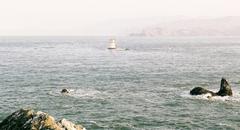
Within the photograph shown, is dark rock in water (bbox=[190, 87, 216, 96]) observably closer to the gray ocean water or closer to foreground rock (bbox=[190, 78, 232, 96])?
foreground rock (bbox=[190, 78, 232, 96])

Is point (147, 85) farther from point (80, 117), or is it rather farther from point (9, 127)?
point (9, 127)

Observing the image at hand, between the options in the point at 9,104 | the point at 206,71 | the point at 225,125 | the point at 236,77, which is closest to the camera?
the point at 225,125

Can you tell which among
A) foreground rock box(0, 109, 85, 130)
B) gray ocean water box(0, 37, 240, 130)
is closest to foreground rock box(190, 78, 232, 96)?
gray ocean water box(0, 37, 240, 130)

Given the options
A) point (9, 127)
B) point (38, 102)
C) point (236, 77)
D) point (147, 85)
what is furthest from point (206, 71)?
point (9, 127)

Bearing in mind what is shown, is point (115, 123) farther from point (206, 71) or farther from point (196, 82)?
point (206, 71)

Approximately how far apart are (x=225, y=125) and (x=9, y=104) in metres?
30.8

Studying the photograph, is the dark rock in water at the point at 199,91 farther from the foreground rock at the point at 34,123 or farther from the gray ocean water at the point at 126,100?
the foreground rock at the point at 34,123

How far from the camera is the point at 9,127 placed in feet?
95.5

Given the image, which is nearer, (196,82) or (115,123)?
(115,123)

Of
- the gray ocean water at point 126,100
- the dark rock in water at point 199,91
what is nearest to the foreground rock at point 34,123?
the gray ocean water at point 126,100

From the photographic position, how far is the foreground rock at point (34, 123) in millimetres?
27312

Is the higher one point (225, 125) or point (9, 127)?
point (9, 127)

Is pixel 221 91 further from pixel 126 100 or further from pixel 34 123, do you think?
pixel 34 123

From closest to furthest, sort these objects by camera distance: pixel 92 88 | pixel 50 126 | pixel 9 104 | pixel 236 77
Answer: pixel 50 126 → pixel 9 104 → pixel 92 88 → pixel 236 77
